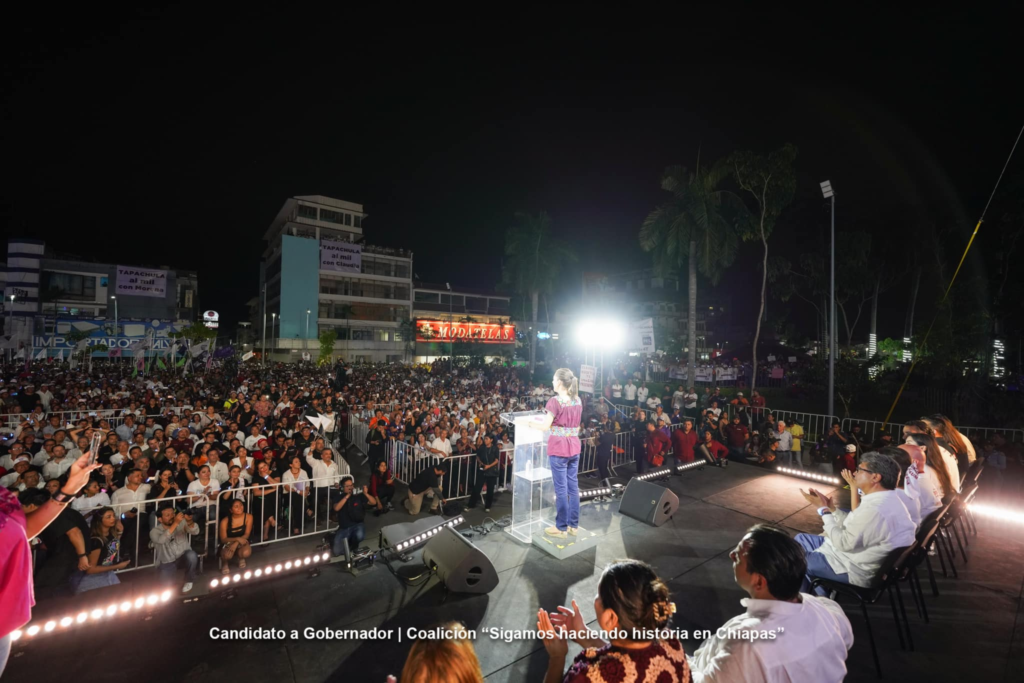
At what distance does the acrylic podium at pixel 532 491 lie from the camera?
5.62m

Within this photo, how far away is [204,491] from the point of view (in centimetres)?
589

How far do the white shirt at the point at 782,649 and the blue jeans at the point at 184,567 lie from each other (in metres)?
5.24

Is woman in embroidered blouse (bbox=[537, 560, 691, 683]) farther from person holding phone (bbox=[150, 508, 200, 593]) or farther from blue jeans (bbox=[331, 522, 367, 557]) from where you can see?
person holding phone (bbox=[150, 508, 200, 593])

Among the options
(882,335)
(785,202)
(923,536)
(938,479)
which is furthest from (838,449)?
(882,335)

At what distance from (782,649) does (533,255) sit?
34622mm

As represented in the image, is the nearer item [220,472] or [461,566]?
[461,566]

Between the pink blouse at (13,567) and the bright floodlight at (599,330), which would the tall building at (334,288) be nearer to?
the bright floodlight at (599,330)

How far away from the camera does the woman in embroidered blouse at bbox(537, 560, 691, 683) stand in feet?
5.95

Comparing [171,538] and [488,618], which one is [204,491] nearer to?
[171,538]

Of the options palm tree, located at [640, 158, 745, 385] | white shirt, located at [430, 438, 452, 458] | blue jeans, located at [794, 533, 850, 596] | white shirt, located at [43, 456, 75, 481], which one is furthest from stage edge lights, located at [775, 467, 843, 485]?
white shirt, located at [43, 456, 75, 481]

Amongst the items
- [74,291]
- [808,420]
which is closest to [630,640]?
[808,420]

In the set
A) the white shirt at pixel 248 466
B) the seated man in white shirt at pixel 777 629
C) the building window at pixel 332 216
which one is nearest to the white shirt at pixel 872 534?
the seated man in white shirt at pixel 777 629

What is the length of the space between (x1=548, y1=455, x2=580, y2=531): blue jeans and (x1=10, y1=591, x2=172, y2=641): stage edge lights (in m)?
4.24

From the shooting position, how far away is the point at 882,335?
40844 mm
